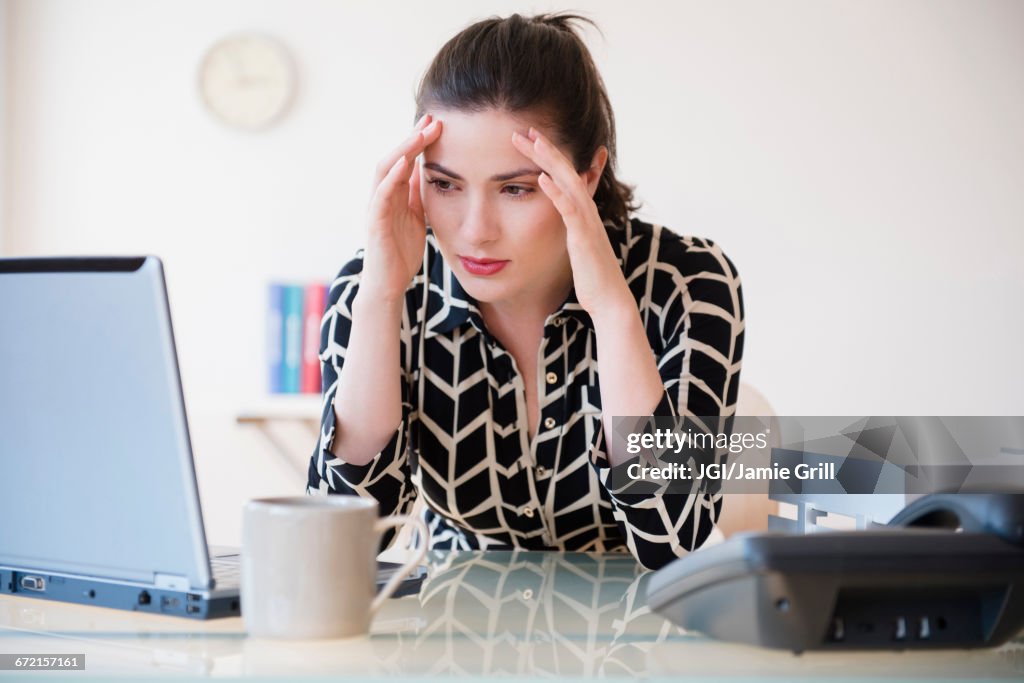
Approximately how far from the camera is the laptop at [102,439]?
0.66 meters

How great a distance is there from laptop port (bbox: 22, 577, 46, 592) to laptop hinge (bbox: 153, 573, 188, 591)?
12 centimetres

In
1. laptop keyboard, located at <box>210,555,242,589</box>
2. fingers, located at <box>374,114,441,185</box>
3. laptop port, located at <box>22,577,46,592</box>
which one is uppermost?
fingers, located at <box>374,114,441,185</box>

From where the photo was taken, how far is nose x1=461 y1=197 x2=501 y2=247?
3.99 ft

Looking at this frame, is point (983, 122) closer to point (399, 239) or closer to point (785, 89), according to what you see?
point (785, 89)

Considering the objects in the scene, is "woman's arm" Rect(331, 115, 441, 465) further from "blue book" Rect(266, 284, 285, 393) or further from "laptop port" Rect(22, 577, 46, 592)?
"blue book" Rect(266, 284, 285, 393)

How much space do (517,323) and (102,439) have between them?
2.61 ft

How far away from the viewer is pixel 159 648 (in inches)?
25.6

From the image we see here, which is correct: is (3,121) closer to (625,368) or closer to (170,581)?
(625,368)

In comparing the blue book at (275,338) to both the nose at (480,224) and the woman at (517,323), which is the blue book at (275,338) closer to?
the woman at (517,323)

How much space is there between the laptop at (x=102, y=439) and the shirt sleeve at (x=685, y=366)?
604mm

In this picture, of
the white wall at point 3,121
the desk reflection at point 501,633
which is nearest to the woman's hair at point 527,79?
the desk reflection at point 501,633

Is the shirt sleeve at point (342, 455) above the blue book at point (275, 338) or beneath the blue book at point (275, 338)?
beneath

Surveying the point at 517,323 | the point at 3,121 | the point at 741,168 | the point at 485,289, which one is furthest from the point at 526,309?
the point at 3,121

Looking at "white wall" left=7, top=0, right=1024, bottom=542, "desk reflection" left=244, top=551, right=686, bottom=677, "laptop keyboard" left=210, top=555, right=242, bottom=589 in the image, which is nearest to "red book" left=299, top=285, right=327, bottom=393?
Answer: "white wall" left=7, top=0, right=1024, bottom=542
